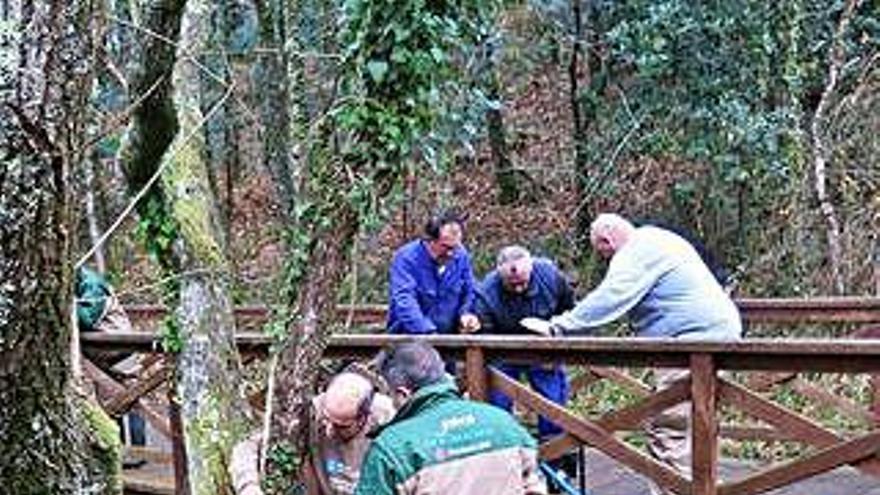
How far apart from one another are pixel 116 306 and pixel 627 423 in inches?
133

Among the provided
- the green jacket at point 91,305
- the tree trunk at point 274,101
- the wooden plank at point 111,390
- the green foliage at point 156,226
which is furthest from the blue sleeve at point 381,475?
the tree trunk at point 274,101

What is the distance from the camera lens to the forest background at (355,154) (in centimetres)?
237

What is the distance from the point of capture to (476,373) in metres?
5.59

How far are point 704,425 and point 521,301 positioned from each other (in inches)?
69.6

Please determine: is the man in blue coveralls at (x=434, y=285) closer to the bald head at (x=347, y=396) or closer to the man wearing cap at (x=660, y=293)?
the man wearing cap at (x=660, y=293)

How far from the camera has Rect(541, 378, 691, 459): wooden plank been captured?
507cm

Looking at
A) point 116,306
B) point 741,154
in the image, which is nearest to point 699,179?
point 741,154

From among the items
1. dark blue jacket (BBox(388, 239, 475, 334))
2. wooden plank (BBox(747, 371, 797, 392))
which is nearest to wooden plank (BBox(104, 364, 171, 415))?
dark blue jacket (BBox(388, 239, 475, 334))

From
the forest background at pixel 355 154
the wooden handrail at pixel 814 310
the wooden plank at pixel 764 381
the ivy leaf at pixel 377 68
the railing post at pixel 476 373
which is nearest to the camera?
the forest background at pixel 355 154

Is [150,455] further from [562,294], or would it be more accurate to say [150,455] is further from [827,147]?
[827,147]

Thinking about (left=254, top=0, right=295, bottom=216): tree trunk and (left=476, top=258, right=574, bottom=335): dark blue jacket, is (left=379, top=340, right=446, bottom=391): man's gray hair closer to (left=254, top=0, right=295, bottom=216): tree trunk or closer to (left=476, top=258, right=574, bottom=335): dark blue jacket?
(left=476, top=258, right=574, bottom=335): dark blue jacket

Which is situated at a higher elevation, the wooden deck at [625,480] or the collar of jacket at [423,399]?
the collar of jacket at [423,399]

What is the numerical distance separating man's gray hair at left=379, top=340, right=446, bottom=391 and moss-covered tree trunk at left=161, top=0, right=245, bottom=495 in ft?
7.27

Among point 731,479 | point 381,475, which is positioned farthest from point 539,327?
point 381,475
